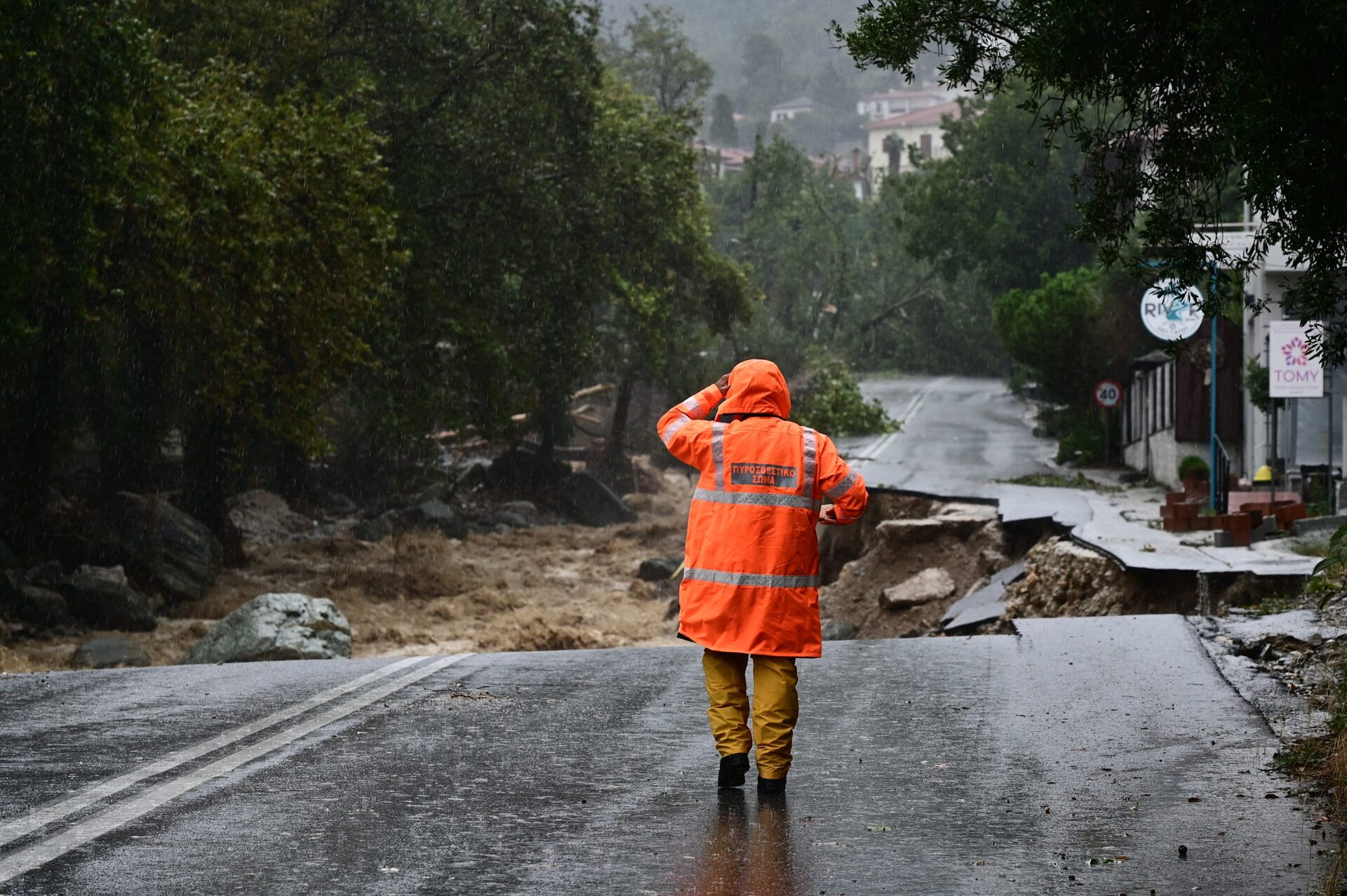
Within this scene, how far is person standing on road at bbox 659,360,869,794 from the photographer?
5.98 metres

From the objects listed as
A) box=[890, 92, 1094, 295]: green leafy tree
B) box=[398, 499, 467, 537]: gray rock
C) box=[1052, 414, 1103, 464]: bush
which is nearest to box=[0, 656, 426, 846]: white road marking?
box=[398, 499, 467, 537]: gray rock

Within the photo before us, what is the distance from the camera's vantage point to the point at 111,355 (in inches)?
1054

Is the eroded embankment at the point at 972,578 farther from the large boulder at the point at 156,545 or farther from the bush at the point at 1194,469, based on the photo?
the large boulder at the point at 156,545

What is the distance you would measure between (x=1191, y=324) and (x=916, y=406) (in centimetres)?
3171

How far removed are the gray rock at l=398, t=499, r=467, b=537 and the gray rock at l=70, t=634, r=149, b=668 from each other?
636 inches

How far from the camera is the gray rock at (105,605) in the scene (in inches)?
820

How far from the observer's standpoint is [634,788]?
242 inches

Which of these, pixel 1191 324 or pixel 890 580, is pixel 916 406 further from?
pixel 890 580

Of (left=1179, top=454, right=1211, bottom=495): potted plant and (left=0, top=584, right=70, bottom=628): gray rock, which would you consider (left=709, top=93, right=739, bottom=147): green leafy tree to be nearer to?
(left=1179, top=454, right=1211, bottom=495): potted plant

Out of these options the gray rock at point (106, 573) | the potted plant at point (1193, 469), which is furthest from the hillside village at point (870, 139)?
the gray rock at point (106, 573)

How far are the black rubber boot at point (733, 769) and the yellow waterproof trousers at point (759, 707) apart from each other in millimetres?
26

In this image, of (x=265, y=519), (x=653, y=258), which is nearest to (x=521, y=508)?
(x=653, y=258)

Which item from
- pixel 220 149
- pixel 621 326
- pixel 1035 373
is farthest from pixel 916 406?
pixel 220 149

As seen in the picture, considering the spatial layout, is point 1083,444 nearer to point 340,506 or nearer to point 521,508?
point 521,508
